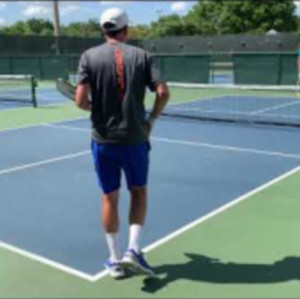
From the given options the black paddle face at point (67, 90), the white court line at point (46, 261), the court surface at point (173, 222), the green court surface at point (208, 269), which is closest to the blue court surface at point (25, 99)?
the court surface at point (173, 222)

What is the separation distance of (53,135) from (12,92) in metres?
10.8

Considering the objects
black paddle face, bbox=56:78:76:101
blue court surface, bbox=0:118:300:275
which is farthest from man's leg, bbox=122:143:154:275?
black paddle face, bbox=56:78:76:101

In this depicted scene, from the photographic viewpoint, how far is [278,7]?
57719 millimetres

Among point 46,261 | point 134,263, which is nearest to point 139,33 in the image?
point 46,261

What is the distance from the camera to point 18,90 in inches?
895

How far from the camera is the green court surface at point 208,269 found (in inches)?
166

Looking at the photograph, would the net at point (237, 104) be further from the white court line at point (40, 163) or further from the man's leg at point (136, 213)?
the man's leg at point (136, 213)

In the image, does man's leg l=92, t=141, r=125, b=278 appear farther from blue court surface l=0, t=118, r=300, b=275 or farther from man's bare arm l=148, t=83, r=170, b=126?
man's bare arm l=148, t=83, r=170, b=126

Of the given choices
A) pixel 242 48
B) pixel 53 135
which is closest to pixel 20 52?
pixel 242 48

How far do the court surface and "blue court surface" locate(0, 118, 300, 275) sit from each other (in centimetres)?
1

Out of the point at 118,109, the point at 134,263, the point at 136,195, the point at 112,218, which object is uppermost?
the point at 118,109

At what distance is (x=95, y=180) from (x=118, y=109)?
349 centimetres

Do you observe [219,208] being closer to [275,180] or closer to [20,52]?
[275,180]

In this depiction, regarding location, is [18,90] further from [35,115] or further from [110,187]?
[110,187]
